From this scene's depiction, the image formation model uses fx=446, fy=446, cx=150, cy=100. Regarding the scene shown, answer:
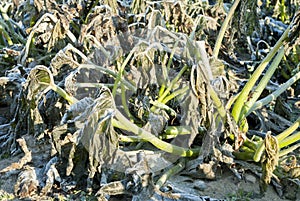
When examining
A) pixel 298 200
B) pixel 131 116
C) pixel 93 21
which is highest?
pixel 93 21

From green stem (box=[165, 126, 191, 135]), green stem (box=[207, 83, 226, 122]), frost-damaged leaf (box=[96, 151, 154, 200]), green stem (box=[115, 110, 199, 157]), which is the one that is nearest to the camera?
frost-damaged leaf (box=[96, 151, 154, 200])

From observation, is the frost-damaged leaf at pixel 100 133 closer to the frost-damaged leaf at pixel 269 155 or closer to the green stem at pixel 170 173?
the green stem at pixel 170 173

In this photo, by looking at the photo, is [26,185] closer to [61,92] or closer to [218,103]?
[61,92]

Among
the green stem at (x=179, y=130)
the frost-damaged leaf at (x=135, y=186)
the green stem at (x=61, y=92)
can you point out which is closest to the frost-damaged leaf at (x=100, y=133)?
the frost-damaged leaf at (x=135, y=186)

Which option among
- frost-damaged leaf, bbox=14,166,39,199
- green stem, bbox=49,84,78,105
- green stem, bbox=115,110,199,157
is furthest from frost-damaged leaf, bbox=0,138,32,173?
green stem, bbox=115,110,199,157

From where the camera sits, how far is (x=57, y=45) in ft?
9.29

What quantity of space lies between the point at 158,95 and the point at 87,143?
1.87ft

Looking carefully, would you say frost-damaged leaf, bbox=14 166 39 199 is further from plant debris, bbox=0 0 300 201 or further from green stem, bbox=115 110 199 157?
green stem, bbox=115 110 199 157

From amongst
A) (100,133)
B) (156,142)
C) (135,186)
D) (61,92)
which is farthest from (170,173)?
(61,92)

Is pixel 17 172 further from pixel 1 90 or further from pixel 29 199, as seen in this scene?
pixel 1 90

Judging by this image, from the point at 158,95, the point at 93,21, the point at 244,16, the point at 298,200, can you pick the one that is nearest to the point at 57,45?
the point at 93,21

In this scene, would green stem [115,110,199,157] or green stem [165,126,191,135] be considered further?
green stem [165,126,191,135]

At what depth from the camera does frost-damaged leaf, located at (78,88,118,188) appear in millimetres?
1924

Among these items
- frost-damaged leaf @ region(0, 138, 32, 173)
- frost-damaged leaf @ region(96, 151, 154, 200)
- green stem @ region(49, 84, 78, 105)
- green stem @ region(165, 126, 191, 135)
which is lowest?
frost-damaged leaf @ region(0, 138, 32, 173)
